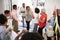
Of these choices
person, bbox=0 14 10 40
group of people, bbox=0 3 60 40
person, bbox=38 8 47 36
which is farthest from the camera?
person, bbox=38 8 47 36

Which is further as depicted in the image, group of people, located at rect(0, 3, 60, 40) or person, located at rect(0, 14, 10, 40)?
person, located at rect(0, 14, 10, 40)

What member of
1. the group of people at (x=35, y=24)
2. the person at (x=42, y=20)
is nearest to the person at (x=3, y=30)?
the group of people at (x=35, y=24)

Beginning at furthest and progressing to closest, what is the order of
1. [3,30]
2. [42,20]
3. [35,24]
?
[35,24], [42,20], [3,30]

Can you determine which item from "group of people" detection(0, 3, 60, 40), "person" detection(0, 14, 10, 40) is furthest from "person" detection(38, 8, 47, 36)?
"person" detection(0, 14, 10, 40)

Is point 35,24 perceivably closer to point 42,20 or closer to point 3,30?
point 42,20

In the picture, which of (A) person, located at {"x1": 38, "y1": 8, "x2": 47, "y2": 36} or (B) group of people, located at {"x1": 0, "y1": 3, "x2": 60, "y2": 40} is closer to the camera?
(B) group of people, located at {"x1": 0, "y1": 3, "x2": 60, "y2": 40}

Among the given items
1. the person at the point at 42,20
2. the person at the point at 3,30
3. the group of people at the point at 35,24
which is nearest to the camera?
the group of people at the point at 35,24

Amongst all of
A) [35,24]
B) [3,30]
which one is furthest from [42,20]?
[3,30]

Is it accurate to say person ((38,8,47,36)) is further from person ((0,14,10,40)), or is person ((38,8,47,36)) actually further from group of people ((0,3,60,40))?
person ((0,14,10,40))

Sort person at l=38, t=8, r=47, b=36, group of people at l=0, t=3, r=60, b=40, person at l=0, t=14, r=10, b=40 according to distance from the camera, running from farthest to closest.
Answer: person at l=38, t=8, r=47, b=36 < person at l=0, t=14, r=10, b=40 < group of people at l=0, t=3, r=60, b=40

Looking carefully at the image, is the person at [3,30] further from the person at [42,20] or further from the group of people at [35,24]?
the person at [42,20]

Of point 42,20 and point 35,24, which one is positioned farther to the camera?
point 35,24

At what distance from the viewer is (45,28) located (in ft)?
19.7

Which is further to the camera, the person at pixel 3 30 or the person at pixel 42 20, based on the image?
the person at pixel 42 20
